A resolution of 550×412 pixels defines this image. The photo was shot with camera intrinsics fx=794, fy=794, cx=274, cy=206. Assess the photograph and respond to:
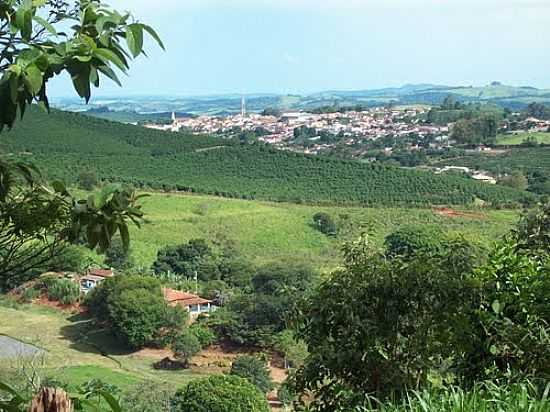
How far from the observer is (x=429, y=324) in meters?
3.16

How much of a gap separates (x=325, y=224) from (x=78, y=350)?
43.9 feet

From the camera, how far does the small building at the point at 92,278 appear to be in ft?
71.2

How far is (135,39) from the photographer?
1.03m

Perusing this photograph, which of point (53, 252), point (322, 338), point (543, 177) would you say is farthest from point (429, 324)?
point (543, 177)

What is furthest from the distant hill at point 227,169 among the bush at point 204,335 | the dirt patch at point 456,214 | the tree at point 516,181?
the bush at point 204,335

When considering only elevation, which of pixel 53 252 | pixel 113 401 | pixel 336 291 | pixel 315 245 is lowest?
pixel 315 245

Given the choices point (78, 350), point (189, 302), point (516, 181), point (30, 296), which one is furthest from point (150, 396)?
point (516, 181)

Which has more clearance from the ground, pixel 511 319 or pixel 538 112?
pixel 511 319

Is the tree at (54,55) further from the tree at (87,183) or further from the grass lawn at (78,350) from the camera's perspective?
the grass lawn at (78,350)

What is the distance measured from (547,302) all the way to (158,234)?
25543mm

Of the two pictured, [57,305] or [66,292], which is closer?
[66,292]

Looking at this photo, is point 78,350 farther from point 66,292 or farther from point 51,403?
point 51,403

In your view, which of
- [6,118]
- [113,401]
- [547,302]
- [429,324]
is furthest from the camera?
[429,324]

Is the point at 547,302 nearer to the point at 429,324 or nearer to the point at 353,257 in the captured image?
the point at 429,324
